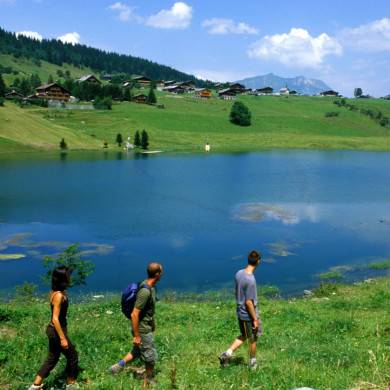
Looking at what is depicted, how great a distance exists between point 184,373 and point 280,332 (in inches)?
154

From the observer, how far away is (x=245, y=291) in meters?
7.54

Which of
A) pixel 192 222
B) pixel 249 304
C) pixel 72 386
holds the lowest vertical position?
pixel 192 222

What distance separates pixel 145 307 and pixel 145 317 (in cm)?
23

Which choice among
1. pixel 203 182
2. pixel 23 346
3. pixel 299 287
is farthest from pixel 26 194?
pixel 23 346

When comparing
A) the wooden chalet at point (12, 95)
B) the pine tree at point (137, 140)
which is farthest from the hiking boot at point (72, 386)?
the wooden chalet at point (12, 95)

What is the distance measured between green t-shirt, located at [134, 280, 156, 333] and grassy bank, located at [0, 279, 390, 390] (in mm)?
797

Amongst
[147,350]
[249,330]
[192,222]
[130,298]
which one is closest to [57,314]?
[130,298]

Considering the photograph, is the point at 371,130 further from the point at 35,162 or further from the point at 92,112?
the point at 35,162

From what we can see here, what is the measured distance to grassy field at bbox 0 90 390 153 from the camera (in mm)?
84375

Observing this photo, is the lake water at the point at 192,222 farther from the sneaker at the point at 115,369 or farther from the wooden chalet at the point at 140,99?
the wooden chalet at the point at 140,99

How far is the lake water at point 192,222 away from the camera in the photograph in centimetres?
2027

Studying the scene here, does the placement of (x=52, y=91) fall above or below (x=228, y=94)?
below

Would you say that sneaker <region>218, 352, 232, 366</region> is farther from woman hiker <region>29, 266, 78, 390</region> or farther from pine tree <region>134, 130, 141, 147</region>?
pine tree <region>134, 130, 141, 147</region>

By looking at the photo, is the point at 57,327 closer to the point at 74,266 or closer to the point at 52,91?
the point at 74,266
